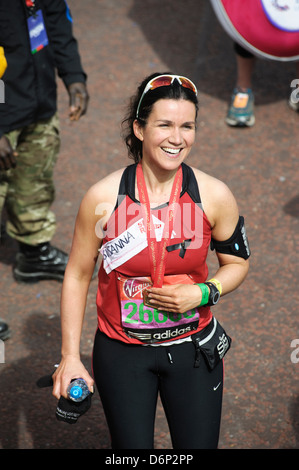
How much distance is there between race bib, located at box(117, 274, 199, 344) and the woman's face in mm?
511

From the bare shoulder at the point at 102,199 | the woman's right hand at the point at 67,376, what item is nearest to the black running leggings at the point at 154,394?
the woman's right hand at the point at 67,376

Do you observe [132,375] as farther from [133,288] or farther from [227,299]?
[227,299]

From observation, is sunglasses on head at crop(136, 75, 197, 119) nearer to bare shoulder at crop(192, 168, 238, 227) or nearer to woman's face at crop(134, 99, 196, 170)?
woman's face at crop(134, 99, 196, 170)

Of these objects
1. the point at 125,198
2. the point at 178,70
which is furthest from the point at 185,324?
the point at 178,70

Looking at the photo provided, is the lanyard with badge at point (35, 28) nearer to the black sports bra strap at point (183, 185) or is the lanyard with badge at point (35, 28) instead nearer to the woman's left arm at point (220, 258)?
the black sports bra strap at point (183, 185)

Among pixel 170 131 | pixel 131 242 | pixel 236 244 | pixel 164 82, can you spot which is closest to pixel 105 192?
pixel 131 242

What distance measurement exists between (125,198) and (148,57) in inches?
224

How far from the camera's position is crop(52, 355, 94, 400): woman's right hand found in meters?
3.11

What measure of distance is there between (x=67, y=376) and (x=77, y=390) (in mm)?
106

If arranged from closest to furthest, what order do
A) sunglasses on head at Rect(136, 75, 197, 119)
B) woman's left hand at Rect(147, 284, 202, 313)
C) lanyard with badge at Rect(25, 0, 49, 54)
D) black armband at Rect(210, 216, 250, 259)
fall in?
1. woman's left hand at Rect(147, 284, 202, 313)
2. sunglasses on head at Rect(136, 75, 197, 119)
3. black armband at Rect(210, 216, 250, 259)
4. lanyard with badge at Rect(25, 0, 49, 54)

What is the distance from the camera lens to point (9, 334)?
503 cm

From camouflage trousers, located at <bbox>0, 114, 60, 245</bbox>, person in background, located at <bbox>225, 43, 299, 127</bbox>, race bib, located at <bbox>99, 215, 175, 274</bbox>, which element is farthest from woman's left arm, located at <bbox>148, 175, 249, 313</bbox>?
person in background, located at <bbox>225, 43, 299, 127</bbox>

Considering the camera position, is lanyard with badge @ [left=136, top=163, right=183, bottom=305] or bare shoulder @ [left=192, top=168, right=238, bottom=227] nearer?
lanyard with badge @ [left=136, top=163, right=183, bottom=305]

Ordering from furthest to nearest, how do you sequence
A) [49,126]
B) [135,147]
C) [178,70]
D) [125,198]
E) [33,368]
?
[178,70] < [49,126] < [33,368] < [135,147] < [125,198]
